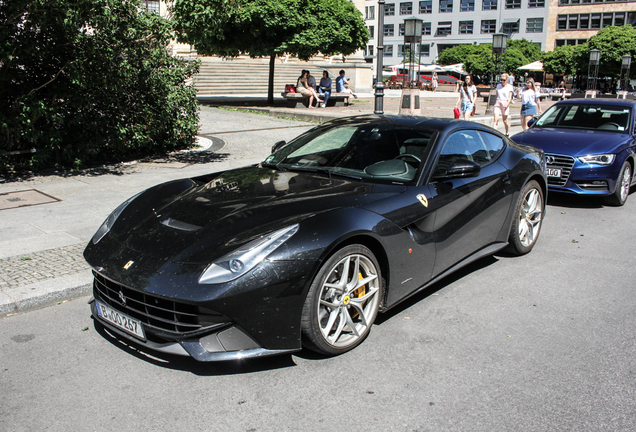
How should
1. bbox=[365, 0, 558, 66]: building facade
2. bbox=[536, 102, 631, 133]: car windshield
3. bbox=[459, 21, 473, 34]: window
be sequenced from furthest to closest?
bbox=[459, 21, 473, 34]: window, bbox=[365, 0, 558, 66]: building facade, bbox=[536, 102, 631, 133]: car windshield

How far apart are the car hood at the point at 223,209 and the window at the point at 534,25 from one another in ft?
294

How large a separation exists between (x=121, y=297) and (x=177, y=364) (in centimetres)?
56

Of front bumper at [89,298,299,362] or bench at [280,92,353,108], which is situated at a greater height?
bench at [280,92,353,108]

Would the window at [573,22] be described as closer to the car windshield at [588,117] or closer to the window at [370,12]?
the window at [370,12]

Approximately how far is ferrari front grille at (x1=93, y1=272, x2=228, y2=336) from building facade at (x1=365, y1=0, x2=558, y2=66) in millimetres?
90912

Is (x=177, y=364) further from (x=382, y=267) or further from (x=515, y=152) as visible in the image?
(x=515, y=152)

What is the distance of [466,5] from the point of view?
8856 centimetres

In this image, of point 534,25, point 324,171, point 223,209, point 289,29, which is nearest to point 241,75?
point 289,29

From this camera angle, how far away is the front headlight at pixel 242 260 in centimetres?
323

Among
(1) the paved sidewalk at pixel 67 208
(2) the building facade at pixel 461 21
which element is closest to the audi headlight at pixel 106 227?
(1) the paved sidewalk at pixel 67 208

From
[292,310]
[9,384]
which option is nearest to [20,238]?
[9,384]

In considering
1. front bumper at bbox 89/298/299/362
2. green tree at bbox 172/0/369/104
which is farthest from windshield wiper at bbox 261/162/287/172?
green tree at bbox 172/0/369/104

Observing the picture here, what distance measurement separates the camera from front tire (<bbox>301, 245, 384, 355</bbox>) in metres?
3.47

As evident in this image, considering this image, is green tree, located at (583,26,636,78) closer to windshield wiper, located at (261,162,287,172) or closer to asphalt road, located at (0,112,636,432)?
asphalt road, located at (0,112,636,432)
